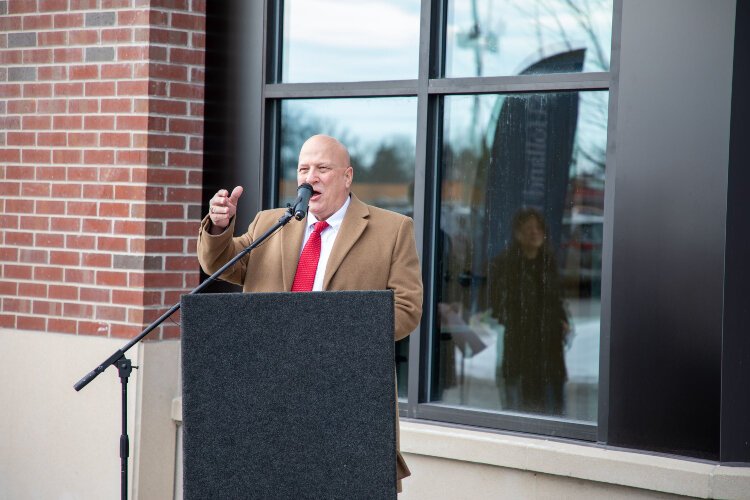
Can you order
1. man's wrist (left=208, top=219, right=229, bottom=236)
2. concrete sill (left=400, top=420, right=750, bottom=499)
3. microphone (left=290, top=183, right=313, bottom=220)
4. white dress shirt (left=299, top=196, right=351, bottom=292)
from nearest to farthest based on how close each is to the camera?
microphone (left=290, top=183, right=313, bottom=220) → man's wrist (left=208, top=219, right=229, bottom=236) → white dress shirt (left=299, top=196, right=351, bottom=292) → concrete sill (left=400, top=420, right=750, bottom=499)

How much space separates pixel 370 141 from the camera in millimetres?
5426

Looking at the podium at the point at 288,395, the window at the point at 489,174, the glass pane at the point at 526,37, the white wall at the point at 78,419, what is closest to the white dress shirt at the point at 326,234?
the podium at the point at 288,395

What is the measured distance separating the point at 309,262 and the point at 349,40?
2175 mm

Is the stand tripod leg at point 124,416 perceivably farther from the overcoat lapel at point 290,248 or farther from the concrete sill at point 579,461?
the concrete sill at point 579,461

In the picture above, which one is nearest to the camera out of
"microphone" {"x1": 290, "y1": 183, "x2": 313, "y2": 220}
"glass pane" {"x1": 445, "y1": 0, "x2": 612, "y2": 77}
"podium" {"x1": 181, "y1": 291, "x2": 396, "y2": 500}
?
"podium" {"x1": 181, "y1": 291, "x2": 396, "y2": 500}

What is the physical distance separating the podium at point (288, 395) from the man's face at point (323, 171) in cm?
92

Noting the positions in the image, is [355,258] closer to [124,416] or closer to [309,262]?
[309,262]

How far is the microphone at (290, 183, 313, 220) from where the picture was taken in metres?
3.06

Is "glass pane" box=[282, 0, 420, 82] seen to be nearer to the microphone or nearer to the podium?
the microphone

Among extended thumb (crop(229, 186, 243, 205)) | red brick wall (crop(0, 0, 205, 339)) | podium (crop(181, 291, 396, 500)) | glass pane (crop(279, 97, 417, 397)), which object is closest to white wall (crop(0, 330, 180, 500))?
red brick wall (crop(0, 0, 205, 339))

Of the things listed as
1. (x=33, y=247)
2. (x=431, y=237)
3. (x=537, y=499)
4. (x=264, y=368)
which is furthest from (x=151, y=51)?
(x=264, y=368)

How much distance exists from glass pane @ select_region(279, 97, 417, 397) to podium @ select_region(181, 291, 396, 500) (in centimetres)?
261

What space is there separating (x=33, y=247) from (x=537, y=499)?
3052 millimetres

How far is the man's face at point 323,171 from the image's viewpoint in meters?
3.53
